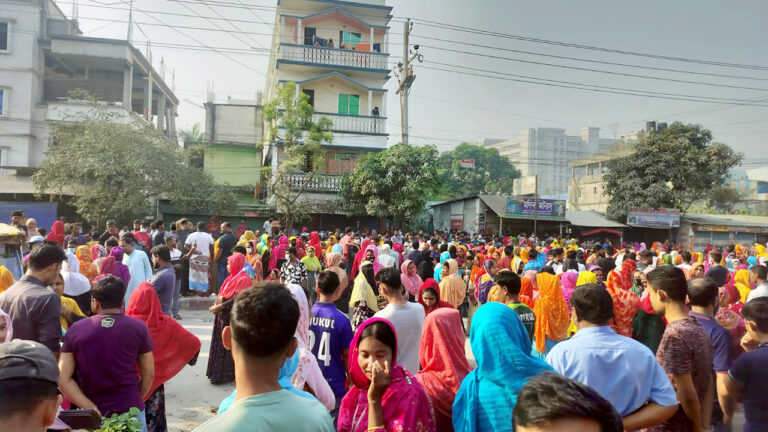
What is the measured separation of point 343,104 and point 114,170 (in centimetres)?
1243

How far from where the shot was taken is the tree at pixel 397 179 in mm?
22516

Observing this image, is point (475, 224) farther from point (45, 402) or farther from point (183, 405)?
point (45, 402)

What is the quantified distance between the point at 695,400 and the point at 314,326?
8.49 ft

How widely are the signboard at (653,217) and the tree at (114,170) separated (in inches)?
968

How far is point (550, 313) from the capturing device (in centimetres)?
575

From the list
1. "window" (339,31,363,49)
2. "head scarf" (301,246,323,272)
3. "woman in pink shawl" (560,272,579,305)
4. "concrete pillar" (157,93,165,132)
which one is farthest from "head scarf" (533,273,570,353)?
"concrete pillar" (157,93,165,132)

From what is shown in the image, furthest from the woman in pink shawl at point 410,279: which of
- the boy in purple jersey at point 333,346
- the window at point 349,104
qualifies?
the window at point 349,104

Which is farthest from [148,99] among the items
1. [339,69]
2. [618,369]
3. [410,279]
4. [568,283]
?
[618,369]

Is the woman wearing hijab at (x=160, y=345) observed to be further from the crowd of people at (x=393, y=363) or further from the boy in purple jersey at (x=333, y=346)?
the boy in purple jersey at (x=333, y=346)

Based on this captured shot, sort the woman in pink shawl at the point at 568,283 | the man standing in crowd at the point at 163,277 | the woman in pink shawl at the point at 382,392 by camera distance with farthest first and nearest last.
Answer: the woman in pink shawl at the point at 568,283 → the man standing in crowd at the point at 163,277 → the woman in pink shawl at the point at 382,392

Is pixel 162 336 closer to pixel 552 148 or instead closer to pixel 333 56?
pixel 333 56

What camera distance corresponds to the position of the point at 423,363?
3488mm

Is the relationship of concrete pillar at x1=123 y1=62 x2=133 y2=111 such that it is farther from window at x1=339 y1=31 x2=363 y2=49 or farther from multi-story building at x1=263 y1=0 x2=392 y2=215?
window at x1=339 y1=31 x2=363 y2=49

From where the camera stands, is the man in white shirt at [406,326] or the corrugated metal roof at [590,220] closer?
the man in white shirt at [406,326]
